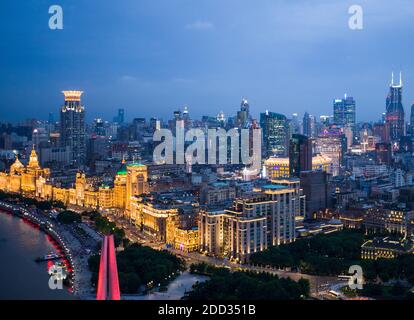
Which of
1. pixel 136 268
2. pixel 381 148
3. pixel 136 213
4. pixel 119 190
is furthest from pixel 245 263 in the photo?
A: pixel 381 148

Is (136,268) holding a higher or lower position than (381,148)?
lower

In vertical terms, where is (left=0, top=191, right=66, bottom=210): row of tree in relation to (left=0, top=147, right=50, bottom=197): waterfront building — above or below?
below

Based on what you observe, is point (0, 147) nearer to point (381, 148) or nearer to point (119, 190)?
point (119, 190)

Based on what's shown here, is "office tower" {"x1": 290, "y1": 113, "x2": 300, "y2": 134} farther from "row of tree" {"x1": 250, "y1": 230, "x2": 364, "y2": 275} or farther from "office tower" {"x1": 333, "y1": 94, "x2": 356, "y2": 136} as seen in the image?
"row of tree" {"x1": 250, "y1": 230, "x2": 364, "y2": 275}

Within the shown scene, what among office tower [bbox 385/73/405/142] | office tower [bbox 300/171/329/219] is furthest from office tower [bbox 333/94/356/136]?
office tower [bbox 300/171/329/219]

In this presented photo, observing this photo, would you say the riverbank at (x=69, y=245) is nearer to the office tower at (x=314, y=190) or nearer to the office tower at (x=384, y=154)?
the office tower at (x=314, y=190)
